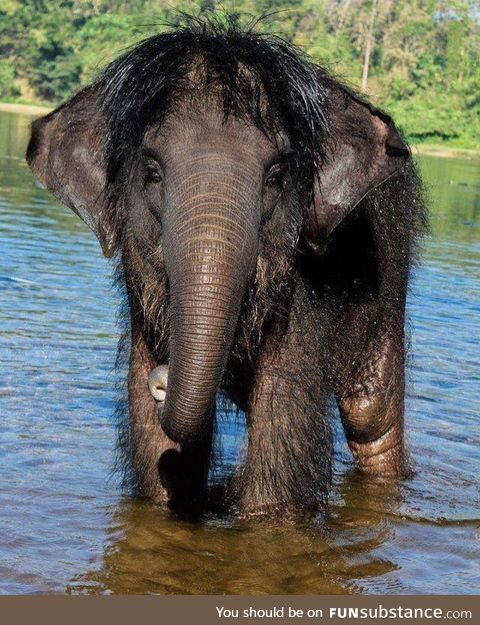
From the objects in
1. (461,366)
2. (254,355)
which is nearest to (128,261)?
(254,355)

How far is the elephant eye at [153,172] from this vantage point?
5.02 m

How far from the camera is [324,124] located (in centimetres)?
533

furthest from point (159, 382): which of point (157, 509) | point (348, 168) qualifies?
point (348, 168)

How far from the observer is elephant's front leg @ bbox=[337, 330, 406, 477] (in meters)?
6.86

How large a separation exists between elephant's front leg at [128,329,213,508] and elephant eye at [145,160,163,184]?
2.95 feet

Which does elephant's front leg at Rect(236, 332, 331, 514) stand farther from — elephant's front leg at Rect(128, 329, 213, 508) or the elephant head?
the elephant head

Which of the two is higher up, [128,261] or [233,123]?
[233,123]

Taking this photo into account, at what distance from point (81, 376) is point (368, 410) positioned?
2.41m

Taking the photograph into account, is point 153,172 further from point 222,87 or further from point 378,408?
point 378,408

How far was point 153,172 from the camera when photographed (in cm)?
505

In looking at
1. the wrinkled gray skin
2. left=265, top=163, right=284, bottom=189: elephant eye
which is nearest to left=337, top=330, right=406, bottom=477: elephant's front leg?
the wrinkled gray skin

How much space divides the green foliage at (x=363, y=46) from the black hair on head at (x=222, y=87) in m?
53.5

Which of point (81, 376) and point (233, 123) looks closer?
point (233, 123)

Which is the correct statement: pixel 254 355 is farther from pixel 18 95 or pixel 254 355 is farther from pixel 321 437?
pixel 18 95
